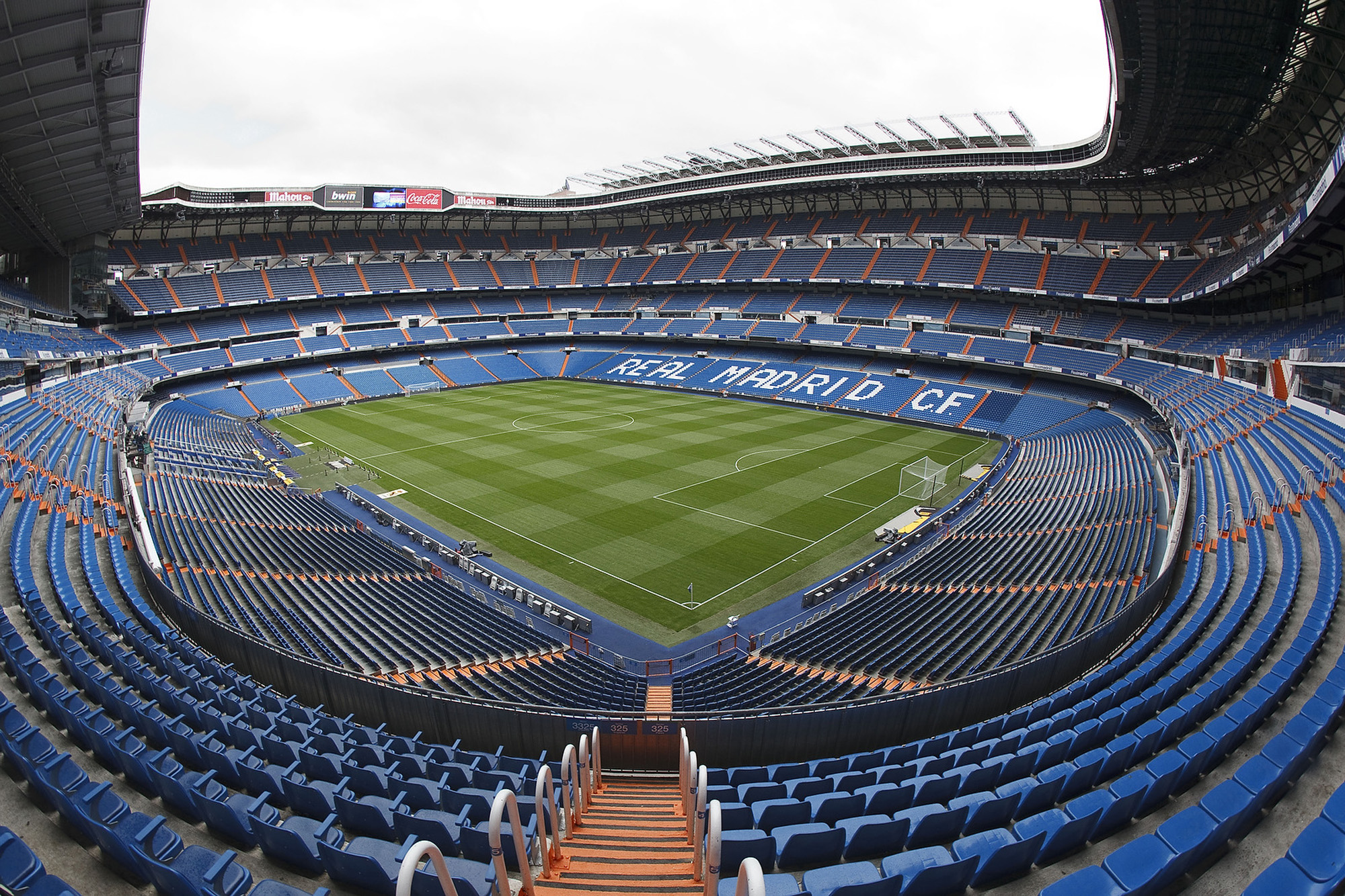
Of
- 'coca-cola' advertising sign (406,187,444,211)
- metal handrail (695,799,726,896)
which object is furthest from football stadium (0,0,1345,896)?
'coca-cola' advertising sign (406,187,444,211)

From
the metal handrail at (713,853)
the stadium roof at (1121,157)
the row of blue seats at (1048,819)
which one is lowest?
the row of blue seats at (1048,819)

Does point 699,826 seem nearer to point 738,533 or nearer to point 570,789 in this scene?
point 570,789

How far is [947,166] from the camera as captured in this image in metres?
46.6

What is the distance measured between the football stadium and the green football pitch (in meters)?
0.32

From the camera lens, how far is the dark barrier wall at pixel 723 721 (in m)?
11.0

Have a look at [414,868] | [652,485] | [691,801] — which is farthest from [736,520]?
[414,868]

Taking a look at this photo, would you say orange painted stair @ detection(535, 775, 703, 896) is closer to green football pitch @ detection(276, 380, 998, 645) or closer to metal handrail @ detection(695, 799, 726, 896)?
metal handrail @ detection(695, 799, 726, 896)

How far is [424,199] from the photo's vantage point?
208ft

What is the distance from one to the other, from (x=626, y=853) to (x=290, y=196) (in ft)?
208

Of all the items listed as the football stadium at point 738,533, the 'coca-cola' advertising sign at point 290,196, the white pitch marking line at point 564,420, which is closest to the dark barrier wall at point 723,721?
the football stadium at point 738,533

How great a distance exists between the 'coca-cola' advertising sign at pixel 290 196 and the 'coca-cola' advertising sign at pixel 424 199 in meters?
8.33

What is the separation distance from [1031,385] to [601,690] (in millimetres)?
41367

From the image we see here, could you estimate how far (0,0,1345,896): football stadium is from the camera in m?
5.95

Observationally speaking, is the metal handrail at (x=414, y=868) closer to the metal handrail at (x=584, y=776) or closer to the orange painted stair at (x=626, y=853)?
the orange painted stair at (x=626, y=853)
